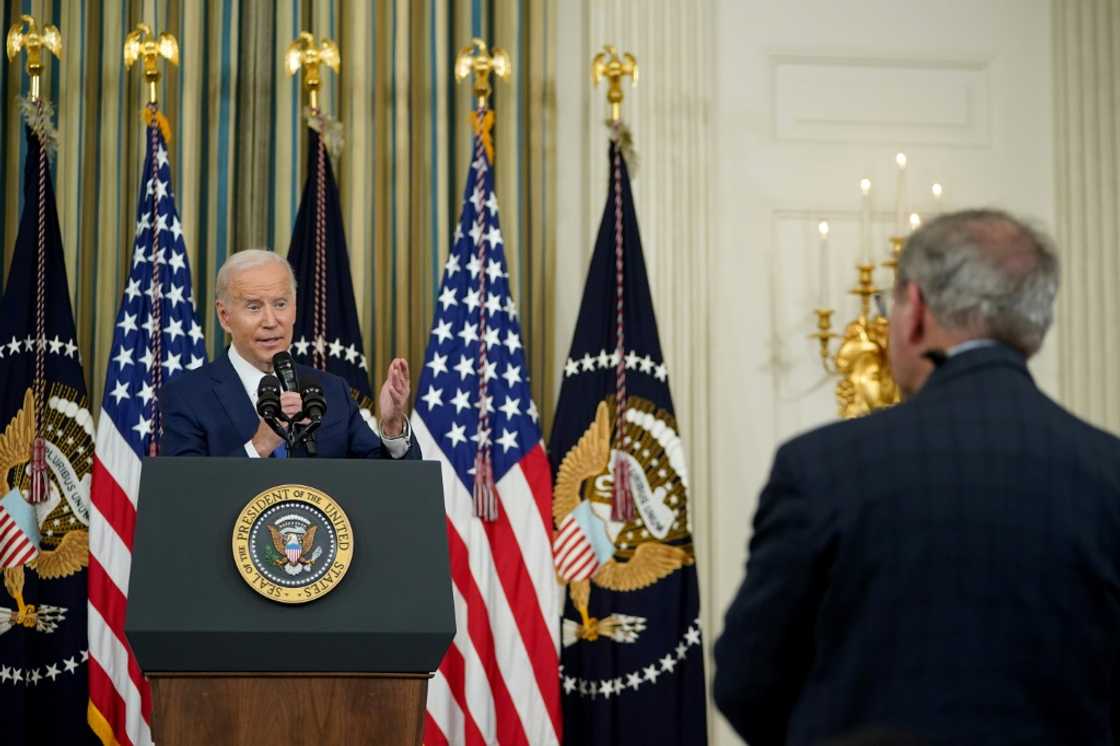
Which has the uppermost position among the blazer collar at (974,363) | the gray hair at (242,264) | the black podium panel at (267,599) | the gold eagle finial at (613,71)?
the gold eagle finial at (613,71)

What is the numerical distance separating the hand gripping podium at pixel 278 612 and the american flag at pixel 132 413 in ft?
7.59

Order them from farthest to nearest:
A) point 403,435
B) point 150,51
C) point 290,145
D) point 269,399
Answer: point 290,145
point 150,51
point 403,435
point 269,399

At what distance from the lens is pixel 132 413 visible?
18.4ft

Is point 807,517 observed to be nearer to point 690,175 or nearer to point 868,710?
point 868,710

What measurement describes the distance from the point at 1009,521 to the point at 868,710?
1.01 ft

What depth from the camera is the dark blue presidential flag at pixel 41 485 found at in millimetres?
5465

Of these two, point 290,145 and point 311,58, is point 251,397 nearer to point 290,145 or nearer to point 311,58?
point 311,58

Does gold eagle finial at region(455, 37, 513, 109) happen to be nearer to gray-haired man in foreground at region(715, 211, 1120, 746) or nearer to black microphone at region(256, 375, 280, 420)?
black microphone at region(256, 375, 280, 420)

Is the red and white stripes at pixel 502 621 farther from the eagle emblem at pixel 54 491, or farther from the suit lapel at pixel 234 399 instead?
the suit lapel at pixel 234 399

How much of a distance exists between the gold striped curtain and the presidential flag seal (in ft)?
9.60

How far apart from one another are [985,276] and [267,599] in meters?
1.74

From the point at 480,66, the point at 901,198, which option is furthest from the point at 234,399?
the point at 901,198

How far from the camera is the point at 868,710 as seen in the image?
1992 millimetres

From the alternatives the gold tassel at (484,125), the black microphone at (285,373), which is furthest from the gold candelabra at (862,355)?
the black microphone at (285,373)
